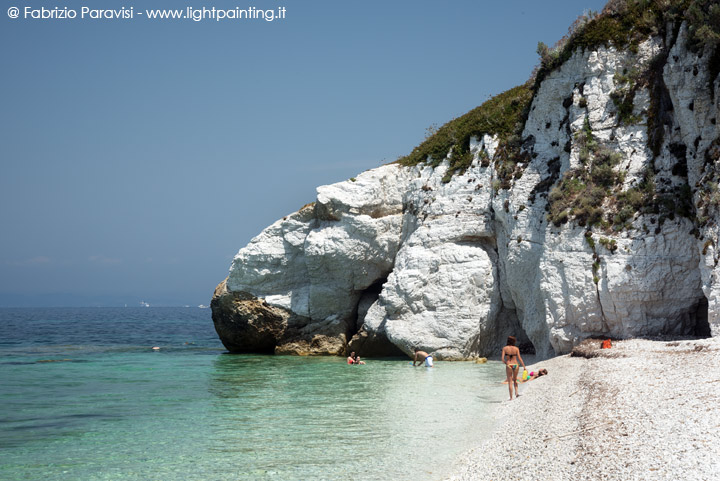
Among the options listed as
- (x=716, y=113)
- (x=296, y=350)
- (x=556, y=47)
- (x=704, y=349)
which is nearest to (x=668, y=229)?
(x=716, y=113)

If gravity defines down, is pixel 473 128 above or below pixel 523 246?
above

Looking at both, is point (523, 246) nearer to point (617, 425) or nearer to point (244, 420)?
Result: point (244, 420)

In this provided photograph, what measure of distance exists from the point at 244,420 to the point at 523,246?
43.5 feet

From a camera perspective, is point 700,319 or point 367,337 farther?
point 367,337

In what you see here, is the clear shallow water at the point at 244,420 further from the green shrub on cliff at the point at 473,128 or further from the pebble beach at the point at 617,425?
the green shrub on cliff at the point at 473,128

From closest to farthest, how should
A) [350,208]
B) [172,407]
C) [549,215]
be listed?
[172,407], [549,215], [350,208]

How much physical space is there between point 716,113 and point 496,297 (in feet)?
35.6

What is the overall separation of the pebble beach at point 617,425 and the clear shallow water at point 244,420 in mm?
969

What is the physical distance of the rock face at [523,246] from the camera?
60.2 ft

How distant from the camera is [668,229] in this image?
1847 cm

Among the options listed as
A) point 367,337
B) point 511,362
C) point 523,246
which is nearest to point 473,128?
point 523,246

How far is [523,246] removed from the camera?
898 inches

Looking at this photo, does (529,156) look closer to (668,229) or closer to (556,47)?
(556,47)

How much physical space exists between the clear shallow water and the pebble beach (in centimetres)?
97
